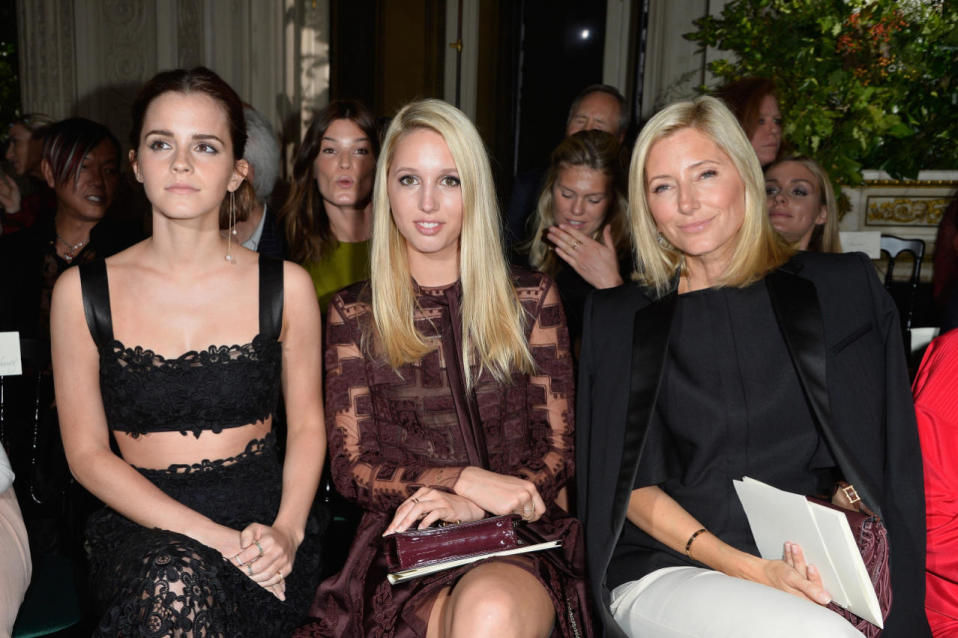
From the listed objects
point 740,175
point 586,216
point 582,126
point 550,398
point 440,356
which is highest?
point 582,126

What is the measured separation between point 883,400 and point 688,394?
46cm

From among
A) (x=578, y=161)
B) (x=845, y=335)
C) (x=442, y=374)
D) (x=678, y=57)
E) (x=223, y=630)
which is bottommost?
(x=223, y=630)

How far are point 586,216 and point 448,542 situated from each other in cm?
181

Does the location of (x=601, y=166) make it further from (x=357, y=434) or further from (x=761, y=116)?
(x=357, y=434)

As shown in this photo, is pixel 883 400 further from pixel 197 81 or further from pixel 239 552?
pixel 197 81

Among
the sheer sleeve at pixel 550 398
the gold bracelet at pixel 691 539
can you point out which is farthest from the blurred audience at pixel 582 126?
the gold bracelet at pixel 691 539

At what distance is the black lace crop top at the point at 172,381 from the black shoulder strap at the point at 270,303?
1.3 inches

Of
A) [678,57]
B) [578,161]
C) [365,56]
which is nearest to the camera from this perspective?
[578,161]

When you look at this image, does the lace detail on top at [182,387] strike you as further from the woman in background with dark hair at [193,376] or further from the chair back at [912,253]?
the chair back at [912,253]

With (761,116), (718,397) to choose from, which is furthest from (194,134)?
(761,116)

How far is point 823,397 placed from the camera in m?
1.95

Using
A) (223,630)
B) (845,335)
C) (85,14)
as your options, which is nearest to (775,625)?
(845,335)

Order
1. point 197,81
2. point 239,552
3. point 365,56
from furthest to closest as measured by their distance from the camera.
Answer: point 365,56
point 197,81
point 239,552

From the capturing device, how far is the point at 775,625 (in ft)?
5.44
